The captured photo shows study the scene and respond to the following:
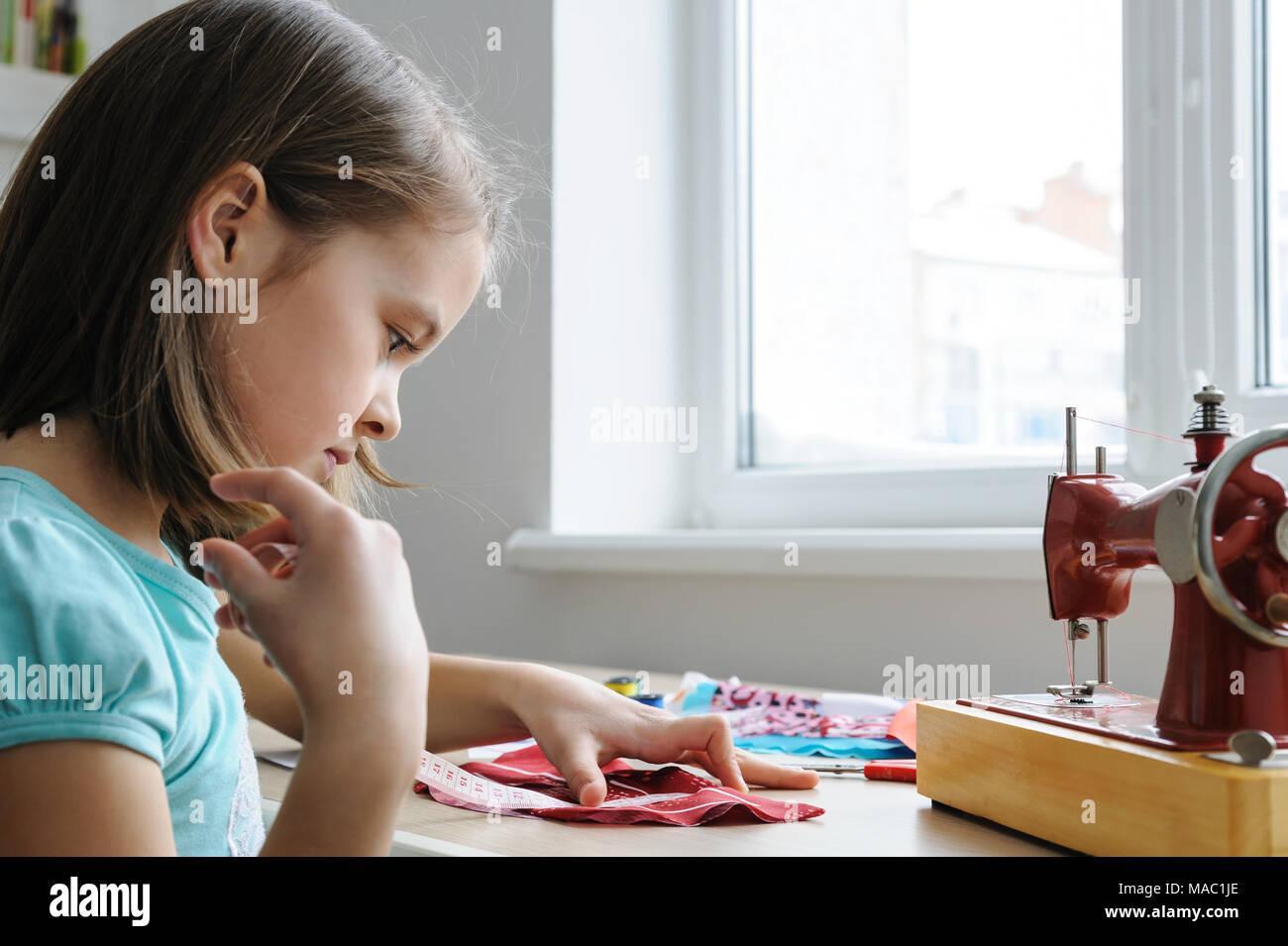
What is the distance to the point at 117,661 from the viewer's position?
1.93 feet

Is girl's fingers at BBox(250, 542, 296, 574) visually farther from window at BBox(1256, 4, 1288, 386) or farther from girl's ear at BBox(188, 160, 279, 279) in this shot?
window at BBox(1256, 4, 1288, 386)

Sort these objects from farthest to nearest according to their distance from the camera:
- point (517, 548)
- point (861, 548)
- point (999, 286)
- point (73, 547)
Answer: point (517, 548) → point (999, 286) → point (861, 548) → point (73, 547)

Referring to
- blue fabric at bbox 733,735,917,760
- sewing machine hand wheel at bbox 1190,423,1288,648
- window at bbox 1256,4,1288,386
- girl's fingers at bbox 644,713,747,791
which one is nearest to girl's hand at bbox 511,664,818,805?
girl's fingers at bbox 644,713,747,791

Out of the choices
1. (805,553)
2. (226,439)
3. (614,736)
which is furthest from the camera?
(805,553)

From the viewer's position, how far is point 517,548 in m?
1.78

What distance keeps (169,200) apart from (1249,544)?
68cm

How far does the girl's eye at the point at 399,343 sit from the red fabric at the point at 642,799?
1.02ft

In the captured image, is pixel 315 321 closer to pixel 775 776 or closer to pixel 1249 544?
pixel 775 776

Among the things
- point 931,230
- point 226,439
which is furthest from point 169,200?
point 931,230
